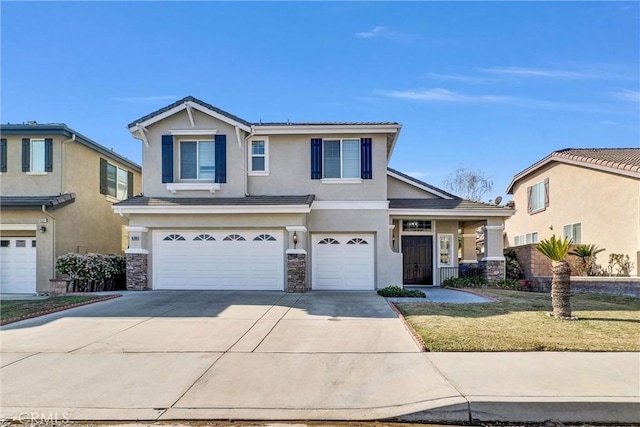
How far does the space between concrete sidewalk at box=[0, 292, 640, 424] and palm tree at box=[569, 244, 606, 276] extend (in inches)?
439

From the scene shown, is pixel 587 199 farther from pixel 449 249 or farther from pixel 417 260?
pixel 417 260

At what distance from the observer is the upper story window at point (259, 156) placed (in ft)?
51.6

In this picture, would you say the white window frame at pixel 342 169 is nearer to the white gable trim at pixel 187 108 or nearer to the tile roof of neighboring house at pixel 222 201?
the tile roof of neighboring house at pixel 222 201

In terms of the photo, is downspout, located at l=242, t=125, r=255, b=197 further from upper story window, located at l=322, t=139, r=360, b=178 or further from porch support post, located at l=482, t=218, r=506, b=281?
porch support post, located at l=482, t=218, r=506, b=281

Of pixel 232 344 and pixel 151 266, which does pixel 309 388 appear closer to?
pixel 232 344

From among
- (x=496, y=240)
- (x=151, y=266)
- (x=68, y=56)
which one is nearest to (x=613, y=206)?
(x=496, y=240)

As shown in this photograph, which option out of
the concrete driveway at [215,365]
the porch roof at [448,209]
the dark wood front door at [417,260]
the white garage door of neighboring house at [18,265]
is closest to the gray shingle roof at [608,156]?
the porch roof at [448,209]

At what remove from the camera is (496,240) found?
653 inches

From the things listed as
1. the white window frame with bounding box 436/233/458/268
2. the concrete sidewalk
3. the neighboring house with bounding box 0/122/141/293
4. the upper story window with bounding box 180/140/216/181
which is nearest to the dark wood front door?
the white window frame with bounding box 436/233/458/268

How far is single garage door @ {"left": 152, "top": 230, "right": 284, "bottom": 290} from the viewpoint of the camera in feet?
48.4

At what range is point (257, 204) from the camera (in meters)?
14.4

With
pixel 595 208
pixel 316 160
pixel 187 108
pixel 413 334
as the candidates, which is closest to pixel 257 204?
pixel 316 160

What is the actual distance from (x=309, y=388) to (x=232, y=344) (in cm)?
259

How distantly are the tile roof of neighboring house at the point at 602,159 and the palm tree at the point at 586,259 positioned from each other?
313 cm
